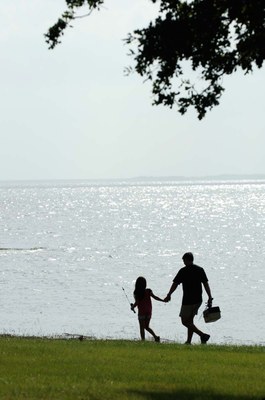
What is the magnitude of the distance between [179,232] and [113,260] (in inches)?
1960

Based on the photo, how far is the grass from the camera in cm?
1438

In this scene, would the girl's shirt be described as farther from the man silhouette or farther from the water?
the water

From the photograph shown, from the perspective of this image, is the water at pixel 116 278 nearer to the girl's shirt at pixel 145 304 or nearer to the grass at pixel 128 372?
the girl's shirt at pixel 145 304

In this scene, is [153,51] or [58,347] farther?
[58,347]

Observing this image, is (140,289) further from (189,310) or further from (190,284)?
(190,284)

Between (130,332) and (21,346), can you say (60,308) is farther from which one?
(21,346)

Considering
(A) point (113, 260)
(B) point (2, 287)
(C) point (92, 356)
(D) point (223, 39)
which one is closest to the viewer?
(D) point (223, 39)

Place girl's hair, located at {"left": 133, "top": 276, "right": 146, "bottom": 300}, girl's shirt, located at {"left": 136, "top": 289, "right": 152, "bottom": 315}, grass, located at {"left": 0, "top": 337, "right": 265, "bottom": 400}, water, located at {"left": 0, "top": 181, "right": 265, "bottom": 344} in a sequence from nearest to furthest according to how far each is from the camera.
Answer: grass, located at {"left": 0, "top": 337, "right": 265, "bottom": 400}, girl's hair, located at {"left": 133, "top": 276, "right": 146, "bottom": 300}, girl's shirt, located at {"left": 136, "top": 289, "right": 152, "bottom": 315}, water, located at {"left": 0, "top": 181, "right": 265, "bottom": 344}

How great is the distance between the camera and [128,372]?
16.4 m

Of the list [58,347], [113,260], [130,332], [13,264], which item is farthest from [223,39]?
[113,260]

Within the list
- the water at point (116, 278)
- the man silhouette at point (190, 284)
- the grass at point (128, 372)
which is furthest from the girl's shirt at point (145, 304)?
the water at point (116, 278)

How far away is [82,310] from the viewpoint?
49.3m

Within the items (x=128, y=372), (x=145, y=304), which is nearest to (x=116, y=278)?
(x=145, y=304)

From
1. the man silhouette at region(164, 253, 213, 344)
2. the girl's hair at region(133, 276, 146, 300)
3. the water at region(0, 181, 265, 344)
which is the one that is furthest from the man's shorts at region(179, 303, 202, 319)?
the water at region(0, 181, 265, 344)
